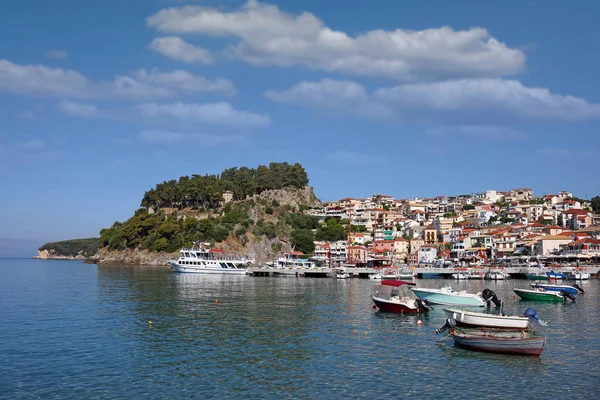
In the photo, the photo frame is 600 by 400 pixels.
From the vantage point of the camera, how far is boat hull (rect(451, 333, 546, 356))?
27.0m

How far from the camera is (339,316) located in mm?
41875

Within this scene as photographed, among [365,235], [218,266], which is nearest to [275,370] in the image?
[218,266]

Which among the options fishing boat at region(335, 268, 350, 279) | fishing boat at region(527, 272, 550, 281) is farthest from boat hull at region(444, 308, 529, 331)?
fishing boat at region(527, 272, 550, 281)

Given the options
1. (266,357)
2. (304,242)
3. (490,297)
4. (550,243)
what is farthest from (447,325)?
(304,242)

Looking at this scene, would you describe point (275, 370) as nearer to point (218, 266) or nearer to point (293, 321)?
point (293, 321)

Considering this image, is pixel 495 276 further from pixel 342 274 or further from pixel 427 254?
pixel 427 254

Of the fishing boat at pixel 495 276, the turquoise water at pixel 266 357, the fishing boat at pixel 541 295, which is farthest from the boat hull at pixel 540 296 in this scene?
the fishing boat at pixel 495 276

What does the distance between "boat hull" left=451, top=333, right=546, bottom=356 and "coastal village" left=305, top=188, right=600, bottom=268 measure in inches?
3609

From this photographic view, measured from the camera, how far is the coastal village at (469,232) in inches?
4776

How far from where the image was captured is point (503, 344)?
27578mm

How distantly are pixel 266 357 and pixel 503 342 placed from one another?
1231 centimetres

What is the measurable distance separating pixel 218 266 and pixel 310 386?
8994 cm

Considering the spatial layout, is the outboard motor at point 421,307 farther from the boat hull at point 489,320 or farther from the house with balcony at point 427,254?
the house with balcony at point 427,254

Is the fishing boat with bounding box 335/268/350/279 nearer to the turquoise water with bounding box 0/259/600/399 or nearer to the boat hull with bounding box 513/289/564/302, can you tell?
the boat hull with bounding box 513/289/564/302
